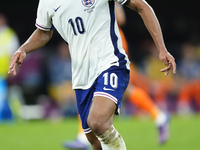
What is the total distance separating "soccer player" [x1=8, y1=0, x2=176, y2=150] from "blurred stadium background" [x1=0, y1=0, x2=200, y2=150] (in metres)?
2.32

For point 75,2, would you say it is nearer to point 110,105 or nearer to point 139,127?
point 110,105

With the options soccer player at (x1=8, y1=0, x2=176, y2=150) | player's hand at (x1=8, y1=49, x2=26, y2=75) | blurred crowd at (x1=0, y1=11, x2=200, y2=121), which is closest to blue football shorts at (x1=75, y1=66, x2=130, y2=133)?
soccer player at (x1=8, y1=0, x2=176, y2=150)

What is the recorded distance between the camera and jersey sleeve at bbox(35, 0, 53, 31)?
4152 millimetres

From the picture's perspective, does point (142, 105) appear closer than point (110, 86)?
No

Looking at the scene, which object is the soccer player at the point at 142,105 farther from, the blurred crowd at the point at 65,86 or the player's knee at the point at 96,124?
the blurred crowd at the point at 65,86

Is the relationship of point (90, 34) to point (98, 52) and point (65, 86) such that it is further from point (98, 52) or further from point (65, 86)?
point (65, 86)

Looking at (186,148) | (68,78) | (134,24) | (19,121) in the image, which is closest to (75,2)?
(186,148)

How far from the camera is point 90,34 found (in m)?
3.97

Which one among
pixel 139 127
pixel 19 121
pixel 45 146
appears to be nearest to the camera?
pixel 45 146

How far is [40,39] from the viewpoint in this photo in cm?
439

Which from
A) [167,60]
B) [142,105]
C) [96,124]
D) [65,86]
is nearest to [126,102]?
[65,86]

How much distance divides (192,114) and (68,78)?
144 inches

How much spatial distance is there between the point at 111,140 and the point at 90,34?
3.20ft

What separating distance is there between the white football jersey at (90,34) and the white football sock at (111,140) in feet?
1.75
